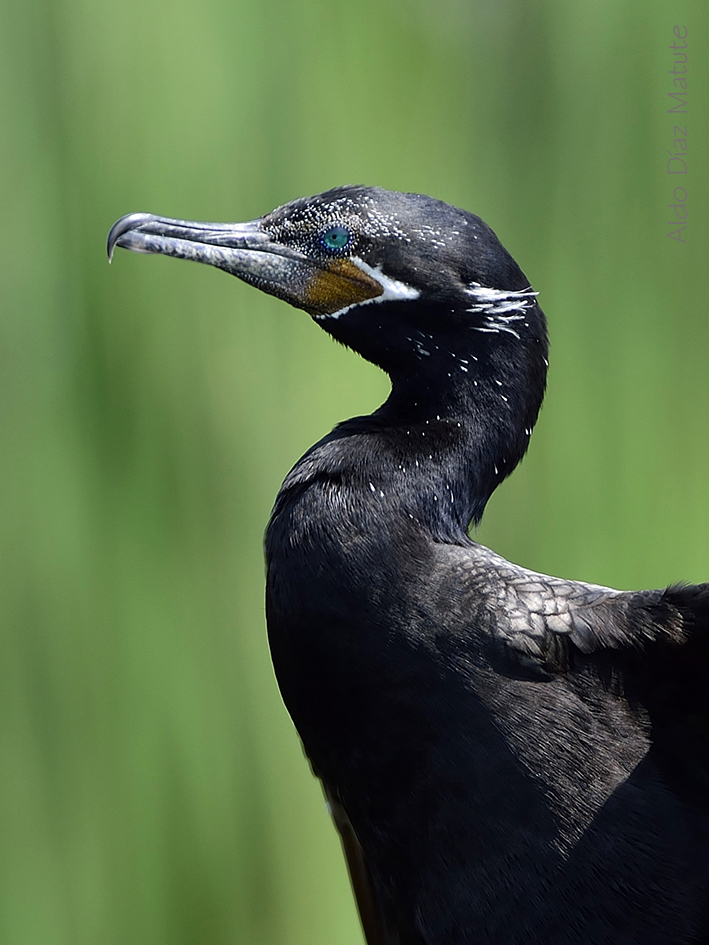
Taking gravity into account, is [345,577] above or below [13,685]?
below

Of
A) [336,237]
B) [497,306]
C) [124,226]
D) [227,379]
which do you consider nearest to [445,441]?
[497,306]

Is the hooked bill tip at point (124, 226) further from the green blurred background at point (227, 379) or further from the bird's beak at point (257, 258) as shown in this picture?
the green blurred background at point (227, 379)

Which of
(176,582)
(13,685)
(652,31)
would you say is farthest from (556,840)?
(652,31)

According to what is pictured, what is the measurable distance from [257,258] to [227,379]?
0.62 meters

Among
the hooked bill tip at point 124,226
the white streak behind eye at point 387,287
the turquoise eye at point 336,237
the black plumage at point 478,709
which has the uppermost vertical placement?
the hooked bill tip at point 124,226

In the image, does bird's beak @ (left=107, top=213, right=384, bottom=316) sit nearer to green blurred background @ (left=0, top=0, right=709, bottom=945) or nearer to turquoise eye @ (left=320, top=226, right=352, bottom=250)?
turquoise eye @ (left=320, top=226, right=352, bottom=250)

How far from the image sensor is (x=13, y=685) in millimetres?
1796

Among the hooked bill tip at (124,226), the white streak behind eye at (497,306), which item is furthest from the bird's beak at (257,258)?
the white streak behind eye at (497,306)

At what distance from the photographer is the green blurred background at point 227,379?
174cm

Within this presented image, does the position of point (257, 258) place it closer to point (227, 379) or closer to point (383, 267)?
point (383, 267)

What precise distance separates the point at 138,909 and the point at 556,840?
1.08 meters

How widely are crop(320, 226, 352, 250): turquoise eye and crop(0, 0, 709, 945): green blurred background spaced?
2.12 feet

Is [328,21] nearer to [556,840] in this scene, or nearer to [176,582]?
[176,582]

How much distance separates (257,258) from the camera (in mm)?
1182
